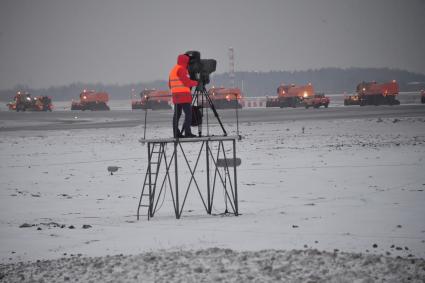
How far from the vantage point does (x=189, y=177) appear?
1895 cm

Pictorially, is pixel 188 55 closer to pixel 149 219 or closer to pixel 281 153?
pixel 149 219

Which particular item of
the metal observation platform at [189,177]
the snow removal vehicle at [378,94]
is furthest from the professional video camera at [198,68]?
the snow removal vehicle at [378,94]

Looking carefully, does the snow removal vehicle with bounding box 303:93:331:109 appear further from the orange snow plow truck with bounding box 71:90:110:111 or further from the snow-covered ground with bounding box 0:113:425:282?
the snow-covered ground with bounding box 0:113:425:282

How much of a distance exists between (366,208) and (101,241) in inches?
182

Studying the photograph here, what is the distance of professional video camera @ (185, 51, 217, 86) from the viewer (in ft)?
42.7

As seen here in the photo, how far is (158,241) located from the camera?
1054 centimetres

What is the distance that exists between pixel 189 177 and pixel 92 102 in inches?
2687

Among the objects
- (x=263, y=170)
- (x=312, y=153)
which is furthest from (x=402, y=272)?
(x=312, y=153)

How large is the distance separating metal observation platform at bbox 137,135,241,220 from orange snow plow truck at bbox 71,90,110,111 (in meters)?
57.1

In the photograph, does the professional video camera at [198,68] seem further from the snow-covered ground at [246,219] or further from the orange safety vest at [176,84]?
the snow-covered ground at [246,219]

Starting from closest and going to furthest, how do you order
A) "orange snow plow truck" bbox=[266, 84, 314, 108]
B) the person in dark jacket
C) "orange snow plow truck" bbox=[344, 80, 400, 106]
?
the person in dark jacket < "orange snow plow truck" bbox=[344, 80, 400, 106] < "orange snow plow truck" bbox=[266, 84, 314, 108]

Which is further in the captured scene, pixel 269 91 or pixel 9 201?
pixel 269 91

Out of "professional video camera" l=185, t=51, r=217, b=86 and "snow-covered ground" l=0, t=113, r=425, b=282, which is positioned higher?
"professional video camera" l=185, t=51, r=217, b=86

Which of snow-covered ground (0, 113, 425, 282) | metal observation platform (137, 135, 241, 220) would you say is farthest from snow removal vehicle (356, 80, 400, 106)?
snow-covered ground (0, 113, 425, 282)
